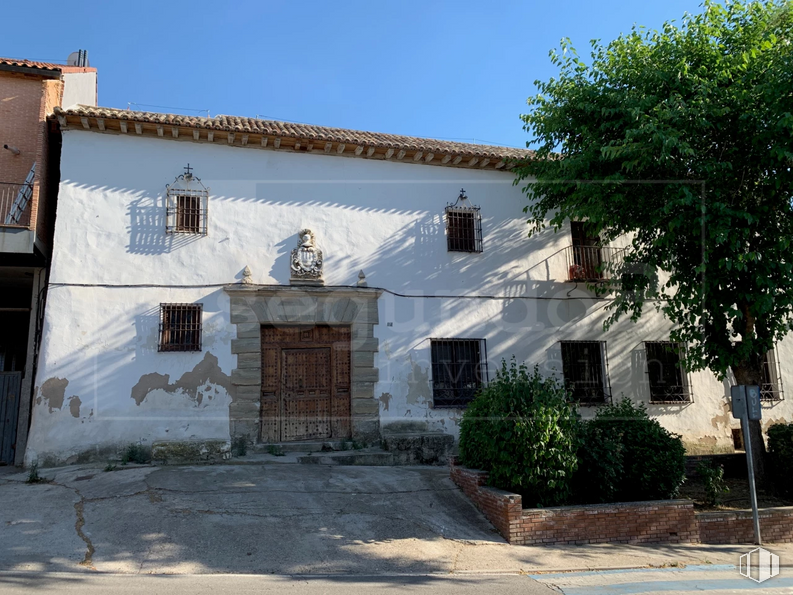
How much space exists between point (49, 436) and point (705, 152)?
11.1 meters

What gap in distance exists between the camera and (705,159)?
8812 mm

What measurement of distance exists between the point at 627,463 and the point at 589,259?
17.9 feet

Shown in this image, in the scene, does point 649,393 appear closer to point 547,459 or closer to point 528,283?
point 528,283

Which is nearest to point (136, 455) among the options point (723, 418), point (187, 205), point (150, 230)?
point (150, 230)

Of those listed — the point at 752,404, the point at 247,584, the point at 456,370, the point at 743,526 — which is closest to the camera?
the point at 247,584

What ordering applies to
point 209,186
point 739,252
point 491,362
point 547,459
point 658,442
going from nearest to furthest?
1. point 547,459
2. point 658,442
3. point 739,252
4. point 209,186
5. point 491,362

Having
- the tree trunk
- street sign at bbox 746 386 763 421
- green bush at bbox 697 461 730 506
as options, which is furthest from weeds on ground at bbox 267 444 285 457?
the tree trunk

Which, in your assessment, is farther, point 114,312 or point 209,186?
point 209,186

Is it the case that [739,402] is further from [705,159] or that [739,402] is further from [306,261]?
[306,261]

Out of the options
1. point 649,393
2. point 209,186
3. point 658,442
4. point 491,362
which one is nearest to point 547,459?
point 658,442

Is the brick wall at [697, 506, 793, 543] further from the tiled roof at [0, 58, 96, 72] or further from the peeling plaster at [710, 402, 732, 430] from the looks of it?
the tiled roof at [0, 58, 96, 72]

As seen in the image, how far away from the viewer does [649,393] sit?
12094 millimetres

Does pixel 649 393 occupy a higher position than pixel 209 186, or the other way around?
pixel 209 186

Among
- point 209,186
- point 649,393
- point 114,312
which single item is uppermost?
point 209,186
